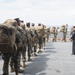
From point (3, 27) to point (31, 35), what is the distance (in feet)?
25.6

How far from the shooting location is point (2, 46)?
10.6 meters

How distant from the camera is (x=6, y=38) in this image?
1049 cm

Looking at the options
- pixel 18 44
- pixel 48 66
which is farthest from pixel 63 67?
pixel 18 44

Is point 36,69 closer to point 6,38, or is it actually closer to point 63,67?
point 63,67

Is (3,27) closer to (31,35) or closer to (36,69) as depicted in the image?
(36,69)

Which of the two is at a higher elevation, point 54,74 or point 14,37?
point 14,37

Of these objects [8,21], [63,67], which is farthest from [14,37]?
[63,67]

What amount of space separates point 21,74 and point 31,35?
4602 millimetres

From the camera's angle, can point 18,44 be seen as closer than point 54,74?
Yes

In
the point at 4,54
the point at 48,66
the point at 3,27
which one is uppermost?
the point at 3,27

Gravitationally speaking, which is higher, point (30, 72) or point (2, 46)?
point (2, 46)

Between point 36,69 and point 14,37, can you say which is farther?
point 36,69

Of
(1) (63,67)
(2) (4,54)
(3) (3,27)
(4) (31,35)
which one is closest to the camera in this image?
(3) (3,27)

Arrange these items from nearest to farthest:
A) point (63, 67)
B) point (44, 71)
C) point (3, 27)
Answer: point (3, 27), point (44, 71), point (63, 67)
